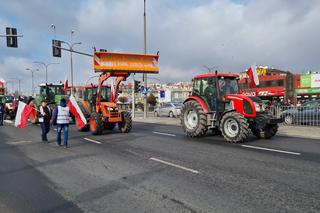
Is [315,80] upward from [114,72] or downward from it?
upward

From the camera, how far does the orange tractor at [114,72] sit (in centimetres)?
1214

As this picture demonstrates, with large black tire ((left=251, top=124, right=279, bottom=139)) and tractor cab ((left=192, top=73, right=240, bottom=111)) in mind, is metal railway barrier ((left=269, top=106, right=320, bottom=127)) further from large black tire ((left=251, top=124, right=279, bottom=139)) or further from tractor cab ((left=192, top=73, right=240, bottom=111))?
tractor cab ((left=192, top=73, right=240, bottom=111))

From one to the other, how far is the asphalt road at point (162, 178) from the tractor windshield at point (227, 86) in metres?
2.57

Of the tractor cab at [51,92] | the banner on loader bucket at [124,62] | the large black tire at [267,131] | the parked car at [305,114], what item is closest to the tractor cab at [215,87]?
the large black tire at [267,131]

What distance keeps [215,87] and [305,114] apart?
25.7 ft

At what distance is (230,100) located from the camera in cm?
1066

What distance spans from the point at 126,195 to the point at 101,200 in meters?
0.45

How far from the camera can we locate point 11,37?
1998 cm

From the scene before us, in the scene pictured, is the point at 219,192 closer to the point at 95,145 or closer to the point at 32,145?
the point at 95,145

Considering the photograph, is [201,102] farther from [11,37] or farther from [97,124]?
[11,37]

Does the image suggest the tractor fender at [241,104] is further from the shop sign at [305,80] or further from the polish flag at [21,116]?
the shop sign at [305,80]

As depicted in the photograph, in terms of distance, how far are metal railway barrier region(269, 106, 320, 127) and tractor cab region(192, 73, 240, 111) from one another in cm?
613

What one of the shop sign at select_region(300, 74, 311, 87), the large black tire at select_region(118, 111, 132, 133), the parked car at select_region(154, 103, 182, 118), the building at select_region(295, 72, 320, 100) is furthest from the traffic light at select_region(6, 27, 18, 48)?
the shop sign at select_region(300, 74, 311, 87)

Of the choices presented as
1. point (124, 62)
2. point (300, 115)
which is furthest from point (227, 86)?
point (300, 115)
